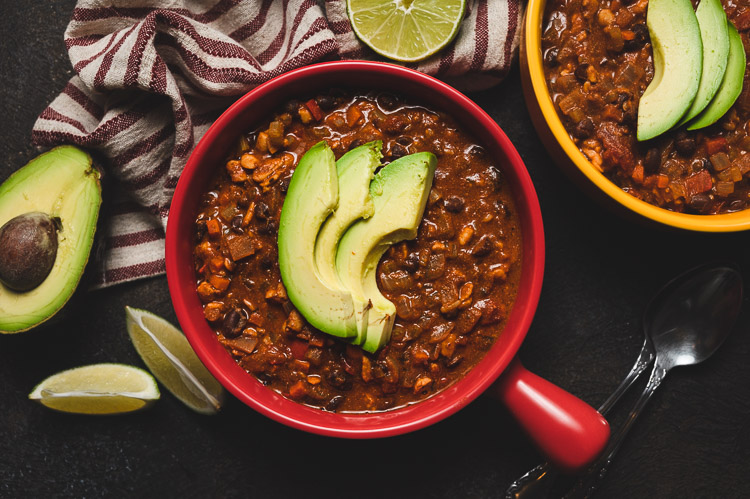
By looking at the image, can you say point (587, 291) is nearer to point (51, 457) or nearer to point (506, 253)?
point (506, 253)

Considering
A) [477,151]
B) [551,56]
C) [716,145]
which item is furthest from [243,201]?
[716,145]

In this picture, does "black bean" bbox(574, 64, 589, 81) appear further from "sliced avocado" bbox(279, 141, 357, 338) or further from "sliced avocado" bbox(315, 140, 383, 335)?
"sliced avocado" bbox(279, 141, 357, 338)

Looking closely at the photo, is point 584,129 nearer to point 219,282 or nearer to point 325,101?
point 325,101

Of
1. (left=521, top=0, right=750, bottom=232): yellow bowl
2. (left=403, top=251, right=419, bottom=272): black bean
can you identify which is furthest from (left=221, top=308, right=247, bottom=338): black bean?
(left=521, top=0, right=750, bottom=232): yellow bowl

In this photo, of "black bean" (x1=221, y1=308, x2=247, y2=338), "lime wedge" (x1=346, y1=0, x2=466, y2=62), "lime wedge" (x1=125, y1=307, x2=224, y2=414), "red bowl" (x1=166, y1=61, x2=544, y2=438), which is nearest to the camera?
"red bowl" (x1=166, y1=61, x2=544, y2=438)

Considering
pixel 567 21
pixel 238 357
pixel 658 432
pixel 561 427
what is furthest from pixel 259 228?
pixel 658 432

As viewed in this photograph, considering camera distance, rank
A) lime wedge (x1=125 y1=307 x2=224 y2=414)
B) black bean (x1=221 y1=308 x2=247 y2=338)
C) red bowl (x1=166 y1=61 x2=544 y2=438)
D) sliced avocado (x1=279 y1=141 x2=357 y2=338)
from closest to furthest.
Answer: sliced avocado (x1=279 y1=141 x2=357 y2=338), red bowl (x1=166 y1=61 x2=544 y2=438), black bean (x1=221 y1=308 x2=247 y2=338), lime wedge (x1=125 y1=307 x2=224 y2=414)

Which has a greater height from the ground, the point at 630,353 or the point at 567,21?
the point at 567,21
